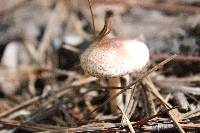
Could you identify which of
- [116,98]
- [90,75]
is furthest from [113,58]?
[116,98]

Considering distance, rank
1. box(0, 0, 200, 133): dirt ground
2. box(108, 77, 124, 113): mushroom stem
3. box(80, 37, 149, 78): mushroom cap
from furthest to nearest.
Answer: box(108, 77, 124, 113): mushroom stem, box(0, 0, 200, 133): dirt ground, box(80, 37, 149, 78): mushroom cap

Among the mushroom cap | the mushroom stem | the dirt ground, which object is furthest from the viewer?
the mushroom stem

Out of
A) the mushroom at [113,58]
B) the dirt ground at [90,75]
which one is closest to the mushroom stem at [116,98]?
the dirt ground at [90,75]

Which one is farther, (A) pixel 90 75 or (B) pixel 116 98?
(B) pixel 116 98

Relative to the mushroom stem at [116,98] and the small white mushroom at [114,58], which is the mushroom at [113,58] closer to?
the small white mushroom at [114,58]

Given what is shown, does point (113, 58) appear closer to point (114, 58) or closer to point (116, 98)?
point (114, 58)

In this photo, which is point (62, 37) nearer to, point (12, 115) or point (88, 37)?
point (88, 37)

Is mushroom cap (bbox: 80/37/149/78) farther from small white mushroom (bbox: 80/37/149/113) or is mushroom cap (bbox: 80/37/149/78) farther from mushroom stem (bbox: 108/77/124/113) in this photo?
mushroom stem (bbox: 108/77/124/113)

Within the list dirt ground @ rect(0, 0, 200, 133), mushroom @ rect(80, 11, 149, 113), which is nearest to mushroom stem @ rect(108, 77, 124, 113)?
dirt ground @ rect(0, 0, 200, 133)

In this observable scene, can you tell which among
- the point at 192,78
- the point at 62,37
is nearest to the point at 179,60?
the point at 192,78
